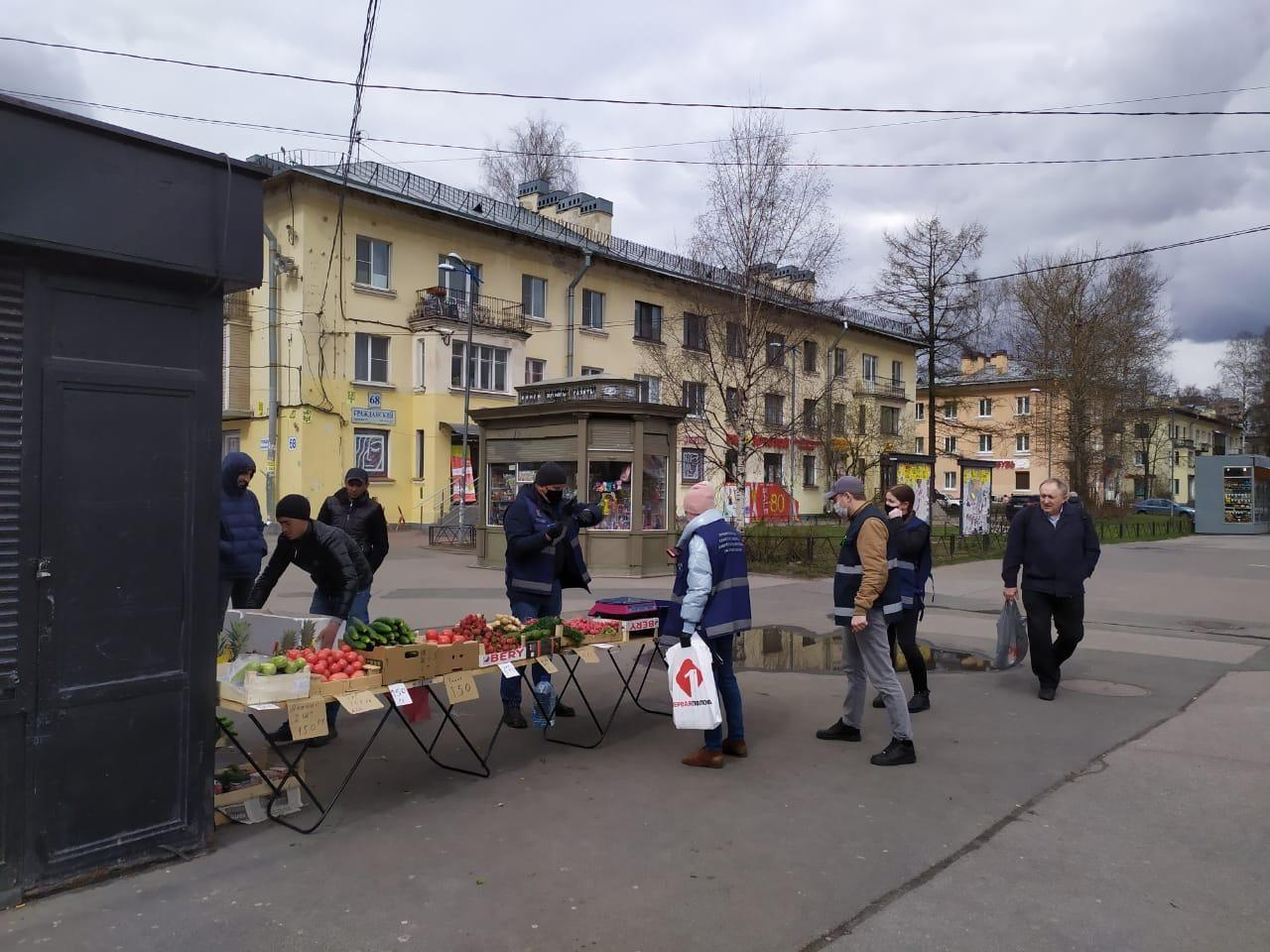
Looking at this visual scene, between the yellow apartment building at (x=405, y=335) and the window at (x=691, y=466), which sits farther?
the window at (x=691, y=466)

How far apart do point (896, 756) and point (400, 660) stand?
3103mm

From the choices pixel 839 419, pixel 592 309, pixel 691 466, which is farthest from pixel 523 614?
pixel 592 309

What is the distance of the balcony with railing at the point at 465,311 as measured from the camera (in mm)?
31081

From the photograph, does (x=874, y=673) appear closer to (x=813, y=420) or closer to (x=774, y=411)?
(x=774, y=411)

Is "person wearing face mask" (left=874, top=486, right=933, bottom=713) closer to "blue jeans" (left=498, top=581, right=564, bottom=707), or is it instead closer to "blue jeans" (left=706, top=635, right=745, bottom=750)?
"blue jeans" (left=706, top=635, right=745, bottom=750)

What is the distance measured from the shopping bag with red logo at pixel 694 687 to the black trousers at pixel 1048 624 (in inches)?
140

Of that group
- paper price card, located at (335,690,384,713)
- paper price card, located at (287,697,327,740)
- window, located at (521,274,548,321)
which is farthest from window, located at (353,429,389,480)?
paper price card, located at (287,697,327,740)

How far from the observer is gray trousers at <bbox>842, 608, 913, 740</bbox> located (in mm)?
5895

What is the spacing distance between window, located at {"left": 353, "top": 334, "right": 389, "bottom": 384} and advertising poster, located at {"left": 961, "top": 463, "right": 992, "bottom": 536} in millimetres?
18290

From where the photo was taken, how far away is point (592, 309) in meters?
37.5

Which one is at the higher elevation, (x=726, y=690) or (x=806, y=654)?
(x=726, y=690)

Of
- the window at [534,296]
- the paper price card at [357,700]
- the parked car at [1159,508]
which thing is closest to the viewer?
the paper price card at [357,700]

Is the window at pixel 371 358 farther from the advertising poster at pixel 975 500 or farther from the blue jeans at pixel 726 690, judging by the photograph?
the blue jeans at pixel 726 690

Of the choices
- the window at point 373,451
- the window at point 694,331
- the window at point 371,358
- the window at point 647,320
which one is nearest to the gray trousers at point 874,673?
the window at point 694,331
